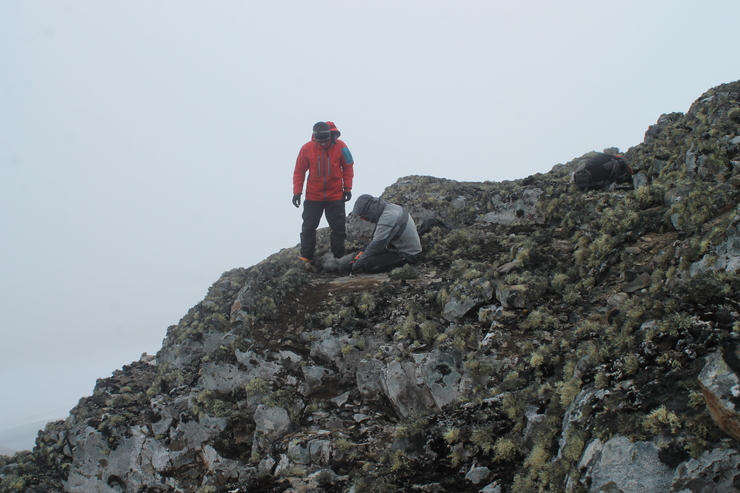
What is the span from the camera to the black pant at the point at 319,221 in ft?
49.0

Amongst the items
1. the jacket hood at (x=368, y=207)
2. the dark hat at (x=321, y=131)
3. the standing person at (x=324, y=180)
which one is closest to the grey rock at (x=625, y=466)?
the jacket hood at (x=368, y=207)

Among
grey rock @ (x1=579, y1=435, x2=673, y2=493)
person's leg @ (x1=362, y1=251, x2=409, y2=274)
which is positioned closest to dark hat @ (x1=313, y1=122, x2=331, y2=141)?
person's leg @ (x1=362, y1=251, x2=409, y2=274)

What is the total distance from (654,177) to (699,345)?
9096mm

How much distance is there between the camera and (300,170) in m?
14.7

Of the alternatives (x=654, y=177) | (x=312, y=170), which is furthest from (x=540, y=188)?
(x=312, y=170)

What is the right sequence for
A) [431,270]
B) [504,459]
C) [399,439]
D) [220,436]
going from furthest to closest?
[431,270] < [220,436] < [399,439] < [504,459]

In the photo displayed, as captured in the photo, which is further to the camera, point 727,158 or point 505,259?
point 505,259

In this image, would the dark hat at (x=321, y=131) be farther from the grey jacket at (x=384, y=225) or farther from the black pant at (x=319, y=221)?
the grey jacket at (x=384, y=225)

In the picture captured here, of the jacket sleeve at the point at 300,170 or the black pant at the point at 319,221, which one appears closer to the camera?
the jacket sleeve at the point at 300,170

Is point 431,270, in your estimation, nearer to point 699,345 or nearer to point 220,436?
point 220,436

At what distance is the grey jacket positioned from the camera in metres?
13.7

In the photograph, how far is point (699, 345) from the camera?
17.2 feet

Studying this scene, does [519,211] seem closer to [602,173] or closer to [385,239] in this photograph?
[602,173]

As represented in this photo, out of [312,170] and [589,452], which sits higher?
[312,170]
